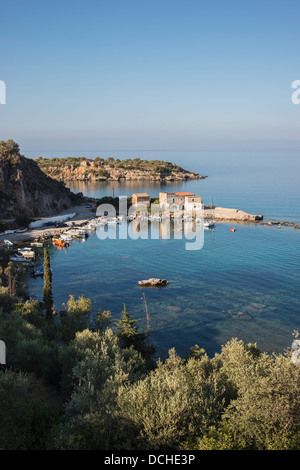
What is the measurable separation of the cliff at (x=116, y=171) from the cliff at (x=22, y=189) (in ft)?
292

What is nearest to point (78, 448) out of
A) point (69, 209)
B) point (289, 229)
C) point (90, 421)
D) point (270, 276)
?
point (90, 421)

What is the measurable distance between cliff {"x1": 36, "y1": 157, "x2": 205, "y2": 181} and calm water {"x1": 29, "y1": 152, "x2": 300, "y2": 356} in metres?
105

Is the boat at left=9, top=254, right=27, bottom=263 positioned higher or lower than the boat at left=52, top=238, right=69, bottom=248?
lower

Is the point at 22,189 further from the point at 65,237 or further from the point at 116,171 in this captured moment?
the point at 116,171

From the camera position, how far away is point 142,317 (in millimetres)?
29984

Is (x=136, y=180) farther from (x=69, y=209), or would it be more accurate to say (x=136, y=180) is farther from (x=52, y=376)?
(x=52, y=376)

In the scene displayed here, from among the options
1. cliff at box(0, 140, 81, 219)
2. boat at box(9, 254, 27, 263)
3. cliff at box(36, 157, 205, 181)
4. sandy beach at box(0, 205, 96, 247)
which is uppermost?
cliff at box(36, 157, 205, 181)

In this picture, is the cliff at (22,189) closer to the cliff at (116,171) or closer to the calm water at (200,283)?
the calm water at (200,283)

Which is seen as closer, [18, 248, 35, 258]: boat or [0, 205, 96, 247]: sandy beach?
[18, 248, 35, 258]: boat

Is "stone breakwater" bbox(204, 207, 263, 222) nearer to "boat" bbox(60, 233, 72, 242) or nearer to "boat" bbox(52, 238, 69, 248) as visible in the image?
"boat" bbox(60, 233, 72, 242)

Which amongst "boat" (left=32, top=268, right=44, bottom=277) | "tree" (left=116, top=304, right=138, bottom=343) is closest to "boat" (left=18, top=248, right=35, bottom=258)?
"boat" (left=32, top=268, right=44, bottom=277)

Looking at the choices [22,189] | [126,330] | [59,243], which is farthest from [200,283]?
[22,189]

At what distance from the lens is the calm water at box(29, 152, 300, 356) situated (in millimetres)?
27891

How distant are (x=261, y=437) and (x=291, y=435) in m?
0.79
